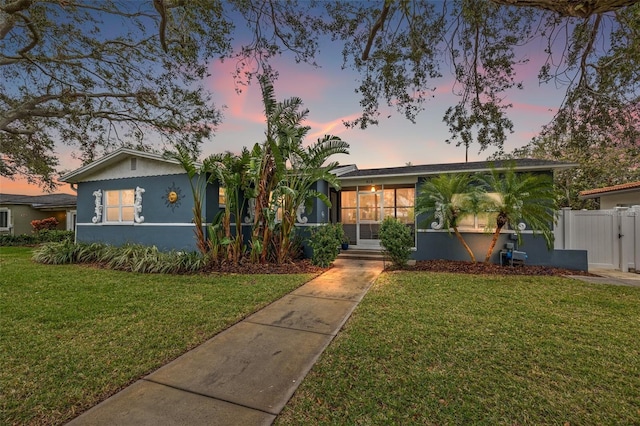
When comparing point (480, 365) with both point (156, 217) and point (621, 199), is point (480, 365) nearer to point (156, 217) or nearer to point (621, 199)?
Answer: point (156, 217)

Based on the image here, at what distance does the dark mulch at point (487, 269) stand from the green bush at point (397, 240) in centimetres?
52

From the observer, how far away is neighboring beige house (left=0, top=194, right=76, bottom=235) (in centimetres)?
1897

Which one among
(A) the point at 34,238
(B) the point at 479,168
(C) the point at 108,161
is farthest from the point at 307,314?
(A) the point at 34,238

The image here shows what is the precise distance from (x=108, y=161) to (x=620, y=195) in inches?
806

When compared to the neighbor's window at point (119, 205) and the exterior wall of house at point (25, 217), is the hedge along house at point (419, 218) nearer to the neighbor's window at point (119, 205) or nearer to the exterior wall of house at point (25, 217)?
the neighbor's window at point (119, 205)

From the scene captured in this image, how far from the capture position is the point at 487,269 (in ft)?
24.8

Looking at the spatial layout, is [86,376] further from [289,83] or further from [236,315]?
[289,83]

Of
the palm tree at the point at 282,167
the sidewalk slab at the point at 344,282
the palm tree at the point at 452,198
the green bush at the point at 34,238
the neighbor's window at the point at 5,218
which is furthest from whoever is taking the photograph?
the neighbor's window at the point at 5,218

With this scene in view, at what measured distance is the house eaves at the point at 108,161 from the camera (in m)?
9.67

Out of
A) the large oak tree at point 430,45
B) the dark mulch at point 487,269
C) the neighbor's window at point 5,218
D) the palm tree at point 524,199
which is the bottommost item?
the dark mulch at point 487,269

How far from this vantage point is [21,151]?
45.2ft

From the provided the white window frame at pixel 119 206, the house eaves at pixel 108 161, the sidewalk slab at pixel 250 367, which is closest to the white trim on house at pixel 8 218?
the house eaves at pixel 108 161

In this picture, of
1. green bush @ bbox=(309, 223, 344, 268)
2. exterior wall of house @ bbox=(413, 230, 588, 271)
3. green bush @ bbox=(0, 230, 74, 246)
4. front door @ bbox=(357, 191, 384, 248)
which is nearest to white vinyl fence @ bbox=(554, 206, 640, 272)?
exterior wall of house @ bbox=(413, 230, 588, 271)

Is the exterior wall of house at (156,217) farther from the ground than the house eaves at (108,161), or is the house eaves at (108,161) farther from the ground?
the house eaves at (108,161)
